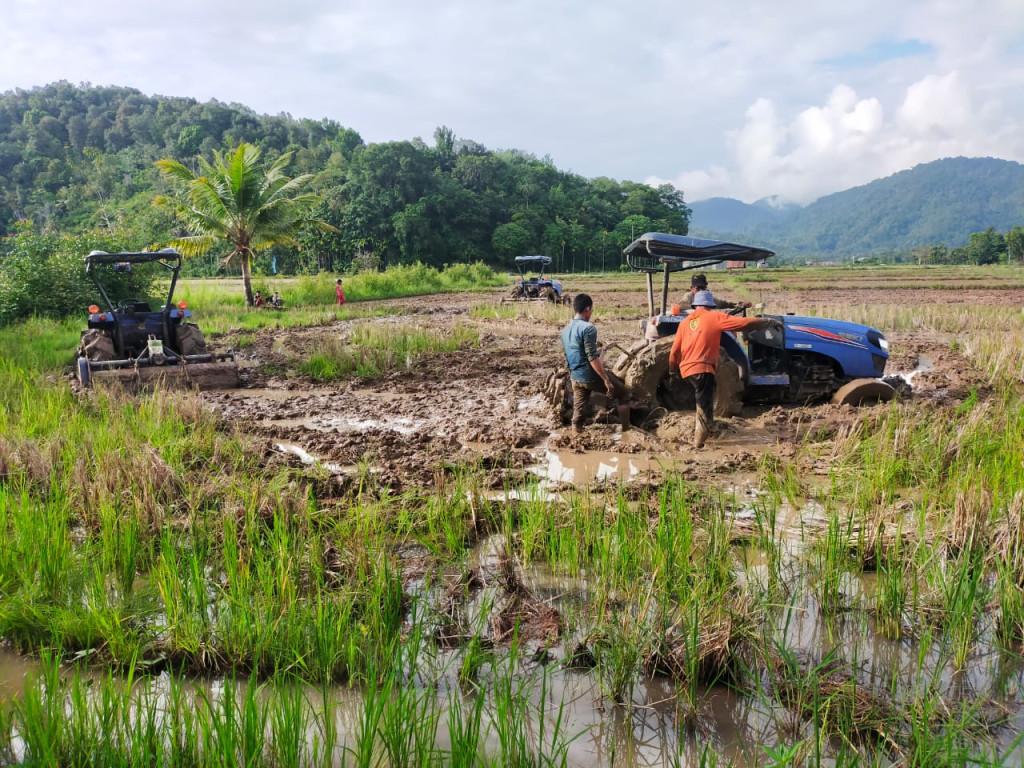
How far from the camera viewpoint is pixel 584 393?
6602 mm

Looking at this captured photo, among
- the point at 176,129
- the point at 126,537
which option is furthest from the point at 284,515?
the point at 176,129

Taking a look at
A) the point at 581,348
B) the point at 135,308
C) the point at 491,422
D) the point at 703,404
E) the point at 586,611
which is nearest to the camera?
the point at 586,611

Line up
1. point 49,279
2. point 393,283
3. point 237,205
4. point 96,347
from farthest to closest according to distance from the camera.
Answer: point 393,283
point 237,205
point 49,279
point 96,347

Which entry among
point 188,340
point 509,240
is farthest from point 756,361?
point 509,240

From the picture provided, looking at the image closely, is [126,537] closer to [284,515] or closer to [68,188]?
[284,515]

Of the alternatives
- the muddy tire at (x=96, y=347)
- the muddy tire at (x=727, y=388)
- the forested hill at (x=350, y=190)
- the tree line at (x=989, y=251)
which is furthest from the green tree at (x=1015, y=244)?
the muddy tire at (x=96, y=347)

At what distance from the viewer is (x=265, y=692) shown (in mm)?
2758

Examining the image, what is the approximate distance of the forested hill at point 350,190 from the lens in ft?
171

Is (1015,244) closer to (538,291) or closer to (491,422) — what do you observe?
(538,291)

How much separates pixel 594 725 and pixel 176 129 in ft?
294

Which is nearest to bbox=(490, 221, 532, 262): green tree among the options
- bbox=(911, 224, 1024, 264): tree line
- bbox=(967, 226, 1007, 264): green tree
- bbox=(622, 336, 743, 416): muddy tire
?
bbox=(911, 224, 1024, 264): tree line

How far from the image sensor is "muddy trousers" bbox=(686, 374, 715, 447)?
5938 mm

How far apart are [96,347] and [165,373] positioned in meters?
1.02

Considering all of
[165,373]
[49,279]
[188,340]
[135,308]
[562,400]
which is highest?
[49,279]
